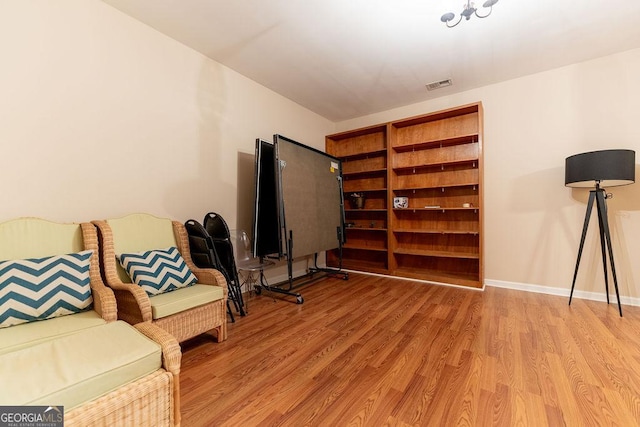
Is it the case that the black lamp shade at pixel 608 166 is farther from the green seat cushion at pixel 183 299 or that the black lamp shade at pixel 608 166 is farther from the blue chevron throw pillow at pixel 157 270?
the blue chevron throw pillow at pixel 157 270

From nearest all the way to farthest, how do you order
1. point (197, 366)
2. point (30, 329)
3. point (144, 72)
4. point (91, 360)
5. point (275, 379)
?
point (91, 360) < point (30, 329) < point (275, 379) < point (197, 366) < point (144, 72)

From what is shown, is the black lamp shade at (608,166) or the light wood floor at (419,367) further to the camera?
the black lamp shade at (608,166)

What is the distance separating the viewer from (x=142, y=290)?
163 centimetres

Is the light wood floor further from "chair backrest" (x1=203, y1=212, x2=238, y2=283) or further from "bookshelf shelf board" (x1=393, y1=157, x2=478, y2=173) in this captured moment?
"bookshelf shelf board" (x1=393, y1=157, x2=478, y2=173)

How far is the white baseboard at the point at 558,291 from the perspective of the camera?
9.09 feet

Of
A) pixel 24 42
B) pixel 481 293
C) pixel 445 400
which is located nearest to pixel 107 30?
pixel 24 42

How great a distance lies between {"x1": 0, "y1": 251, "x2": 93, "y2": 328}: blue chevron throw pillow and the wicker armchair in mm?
180

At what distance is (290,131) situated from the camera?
3.92m

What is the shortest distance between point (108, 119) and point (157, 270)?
1.32 m

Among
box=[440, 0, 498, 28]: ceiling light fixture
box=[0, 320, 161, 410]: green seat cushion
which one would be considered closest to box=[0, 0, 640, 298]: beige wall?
box=[0, 320, 161, 410]: green seat cushion

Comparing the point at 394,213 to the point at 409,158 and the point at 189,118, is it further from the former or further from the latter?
the point at 189,118

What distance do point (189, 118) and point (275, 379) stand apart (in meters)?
2.49

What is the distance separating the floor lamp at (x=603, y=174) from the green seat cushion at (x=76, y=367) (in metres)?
3.67

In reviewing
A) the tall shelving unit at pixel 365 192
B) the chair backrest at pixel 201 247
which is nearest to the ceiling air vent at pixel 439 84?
the tall shelving unit at pixel 365 192
